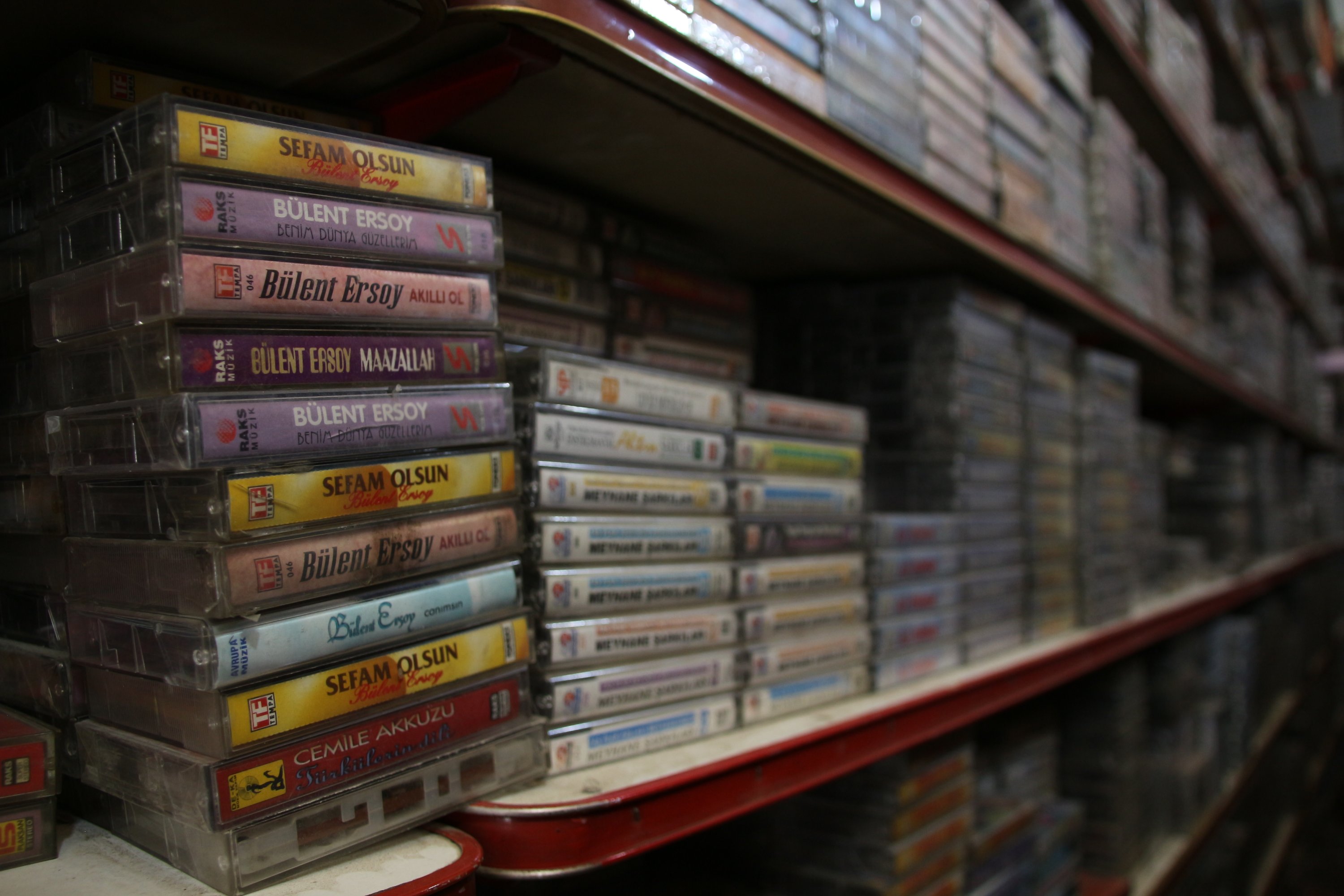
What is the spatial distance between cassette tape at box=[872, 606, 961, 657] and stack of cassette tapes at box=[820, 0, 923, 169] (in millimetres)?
697

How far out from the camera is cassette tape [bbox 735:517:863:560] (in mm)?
1097

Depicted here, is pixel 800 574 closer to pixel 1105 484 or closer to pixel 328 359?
pixel 328 359

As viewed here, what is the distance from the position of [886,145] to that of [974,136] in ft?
1.22

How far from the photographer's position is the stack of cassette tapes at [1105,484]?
2.04 metres

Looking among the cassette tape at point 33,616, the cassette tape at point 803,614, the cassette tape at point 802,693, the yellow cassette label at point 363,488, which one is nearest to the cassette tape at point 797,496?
the cassette tape at point 803,614

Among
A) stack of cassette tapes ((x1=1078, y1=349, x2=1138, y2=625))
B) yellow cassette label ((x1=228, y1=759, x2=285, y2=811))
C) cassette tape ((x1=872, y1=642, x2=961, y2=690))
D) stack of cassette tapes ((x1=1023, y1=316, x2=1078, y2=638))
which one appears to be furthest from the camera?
stack of cassette tapes ((x1=1078, y1=349, x2=1138, y2=625))

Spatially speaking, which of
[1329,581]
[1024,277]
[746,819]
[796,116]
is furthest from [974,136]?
[1329,581]

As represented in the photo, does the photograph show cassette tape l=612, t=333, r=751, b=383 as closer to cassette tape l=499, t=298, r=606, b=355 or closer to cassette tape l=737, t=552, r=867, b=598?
cassette tape l=499, t=298, r=606, b=355

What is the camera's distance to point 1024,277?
1676mm

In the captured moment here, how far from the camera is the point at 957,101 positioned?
1.44m

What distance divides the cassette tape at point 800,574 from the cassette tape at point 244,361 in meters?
0.47

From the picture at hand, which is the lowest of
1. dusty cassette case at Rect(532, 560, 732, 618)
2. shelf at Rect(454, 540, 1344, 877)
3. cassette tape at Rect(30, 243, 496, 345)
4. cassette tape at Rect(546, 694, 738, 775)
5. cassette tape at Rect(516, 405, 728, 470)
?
shelf at Rect(454, 540, 1344, 877)

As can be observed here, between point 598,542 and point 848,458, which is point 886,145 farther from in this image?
→ point 598,542

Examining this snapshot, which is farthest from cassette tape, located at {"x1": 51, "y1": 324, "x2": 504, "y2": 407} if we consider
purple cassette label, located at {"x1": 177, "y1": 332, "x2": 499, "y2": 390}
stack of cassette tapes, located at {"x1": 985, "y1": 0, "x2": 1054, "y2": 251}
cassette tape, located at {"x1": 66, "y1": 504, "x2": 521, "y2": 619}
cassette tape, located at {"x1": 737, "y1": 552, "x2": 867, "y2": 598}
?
stack of cassette tapes, located at {"x1": 985, "y1": 0, "x2": 1054, "y2": 251}
